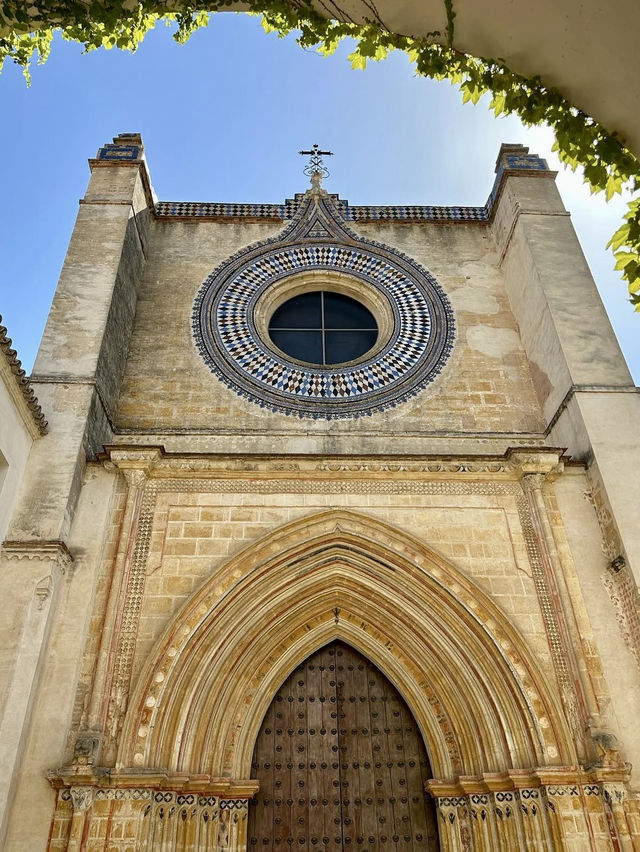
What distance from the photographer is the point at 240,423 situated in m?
7.28

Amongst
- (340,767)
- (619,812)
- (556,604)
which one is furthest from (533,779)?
(340,767)

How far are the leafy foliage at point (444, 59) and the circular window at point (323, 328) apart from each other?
16.9 feet

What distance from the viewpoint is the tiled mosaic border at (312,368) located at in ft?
24.8

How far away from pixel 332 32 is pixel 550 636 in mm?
4651

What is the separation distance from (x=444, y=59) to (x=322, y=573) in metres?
4.37

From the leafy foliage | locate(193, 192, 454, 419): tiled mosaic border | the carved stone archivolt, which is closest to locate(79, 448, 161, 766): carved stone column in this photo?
the carved stone archivolt

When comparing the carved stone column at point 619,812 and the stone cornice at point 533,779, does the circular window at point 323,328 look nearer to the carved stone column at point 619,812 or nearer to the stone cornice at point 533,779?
the stone cornice at point 533,779

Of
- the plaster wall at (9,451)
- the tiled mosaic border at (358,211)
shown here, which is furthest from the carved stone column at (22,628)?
the tiled mosaic border at (358,211)

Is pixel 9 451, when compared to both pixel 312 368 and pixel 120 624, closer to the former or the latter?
pixel 120 624

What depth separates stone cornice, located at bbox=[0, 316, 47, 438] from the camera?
547 centimetres

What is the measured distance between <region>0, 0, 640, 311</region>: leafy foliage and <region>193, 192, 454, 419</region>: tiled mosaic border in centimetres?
454

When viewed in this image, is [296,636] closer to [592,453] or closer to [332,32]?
[592,453]

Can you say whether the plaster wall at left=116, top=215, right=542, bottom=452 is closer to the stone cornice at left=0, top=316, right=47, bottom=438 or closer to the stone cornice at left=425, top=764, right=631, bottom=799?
the stone cornice at left=0, top=316, right=47, bottom=438

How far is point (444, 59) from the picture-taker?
288 cm
